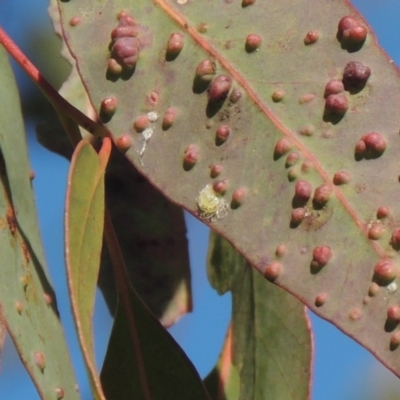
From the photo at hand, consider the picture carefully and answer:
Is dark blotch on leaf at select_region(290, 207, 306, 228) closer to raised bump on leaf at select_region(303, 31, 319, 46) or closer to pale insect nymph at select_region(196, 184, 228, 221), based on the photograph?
pale insect nymph at select_region(196, 184, 228, 221)

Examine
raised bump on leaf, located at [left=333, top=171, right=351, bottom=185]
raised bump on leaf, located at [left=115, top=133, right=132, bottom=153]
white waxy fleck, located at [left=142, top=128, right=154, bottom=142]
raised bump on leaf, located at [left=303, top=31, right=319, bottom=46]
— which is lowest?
raised bump on leaf, located at [left=333, top=171, right=351, bottom=185]

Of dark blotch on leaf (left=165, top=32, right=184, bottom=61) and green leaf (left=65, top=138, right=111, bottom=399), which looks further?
dark blotch on leaf (left=165, top=32, right=184, bottom=61)

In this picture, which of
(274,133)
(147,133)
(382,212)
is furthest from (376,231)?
(147,133)

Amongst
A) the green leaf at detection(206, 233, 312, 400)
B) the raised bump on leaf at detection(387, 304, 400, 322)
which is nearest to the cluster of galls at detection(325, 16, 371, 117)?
the raised bump on leaf at detection(387, 304, 400, 322)

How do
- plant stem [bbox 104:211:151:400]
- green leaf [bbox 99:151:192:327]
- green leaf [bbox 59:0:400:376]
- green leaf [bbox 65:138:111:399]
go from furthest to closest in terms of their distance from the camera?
green leaf [bbox 99:151:192:327], plant stem [bbox 104:211:151:400], green leaf [bbox 59:0:400:376], green leaf [bbox 65:138:111:399]

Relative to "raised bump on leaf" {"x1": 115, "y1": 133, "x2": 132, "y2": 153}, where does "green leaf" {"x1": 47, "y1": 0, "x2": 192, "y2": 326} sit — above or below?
below

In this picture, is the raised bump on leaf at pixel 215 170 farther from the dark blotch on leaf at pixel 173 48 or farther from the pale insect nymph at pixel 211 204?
the dark blotch on leaf at pixel 173 48

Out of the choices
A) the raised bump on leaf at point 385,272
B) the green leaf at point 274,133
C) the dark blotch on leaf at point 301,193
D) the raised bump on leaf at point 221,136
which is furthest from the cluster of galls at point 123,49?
the raised bump on leaf at point 385,272

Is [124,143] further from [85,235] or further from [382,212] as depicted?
[382,212]
